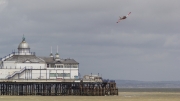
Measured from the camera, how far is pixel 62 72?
4530 inches

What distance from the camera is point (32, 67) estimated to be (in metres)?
114

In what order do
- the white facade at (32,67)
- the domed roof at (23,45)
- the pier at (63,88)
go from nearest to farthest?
the pier at (63,88) → the white facade at (32,67) → the domed roof at (23,45)

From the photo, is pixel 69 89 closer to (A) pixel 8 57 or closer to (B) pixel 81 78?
(B) pixel 81 78

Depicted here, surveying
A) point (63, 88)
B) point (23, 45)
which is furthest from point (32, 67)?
point (63, 88)

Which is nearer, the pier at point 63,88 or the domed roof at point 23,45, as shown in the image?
the pier at point 63,88

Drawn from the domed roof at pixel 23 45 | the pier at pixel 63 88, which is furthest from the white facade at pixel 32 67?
the pier at pixel 63 88

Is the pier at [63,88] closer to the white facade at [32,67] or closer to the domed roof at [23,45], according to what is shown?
the white facade at [32,67]

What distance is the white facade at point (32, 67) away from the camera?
112 m

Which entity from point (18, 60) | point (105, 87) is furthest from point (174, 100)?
point (18, 60)

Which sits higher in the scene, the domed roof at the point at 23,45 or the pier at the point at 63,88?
the domed roof at the point at 23,45

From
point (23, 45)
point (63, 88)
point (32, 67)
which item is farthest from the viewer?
point (23, 45)

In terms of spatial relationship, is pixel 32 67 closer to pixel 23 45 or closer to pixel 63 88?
pixel 23 45

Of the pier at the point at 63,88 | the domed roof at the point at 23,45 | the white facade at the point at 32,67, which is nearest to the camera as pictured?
the pier at the point at 63,88

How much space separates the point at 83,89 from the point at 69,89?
292cm
